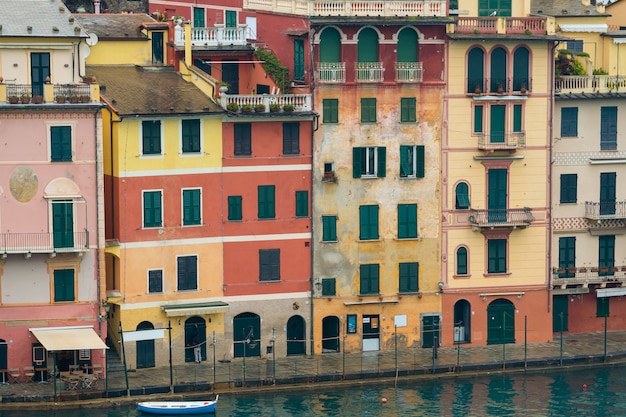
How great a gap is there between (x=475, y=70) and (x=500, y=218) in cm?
822

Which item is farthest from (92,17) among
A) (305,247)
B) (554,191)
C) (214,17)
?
(554,191)

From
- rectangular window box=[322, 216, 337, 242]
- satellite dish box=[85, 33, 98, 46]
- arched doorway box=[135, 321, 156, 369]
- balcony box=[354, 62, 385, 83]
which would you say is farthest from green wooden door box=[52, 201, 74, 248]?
balcony box=[354, 62, 385, 83]

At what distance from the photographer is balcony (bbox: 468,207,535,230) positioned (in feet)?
397

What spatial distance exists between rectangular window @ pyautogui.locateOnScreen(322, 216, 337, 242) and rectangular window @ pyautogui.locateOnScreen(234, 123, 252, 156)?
18.9 feet

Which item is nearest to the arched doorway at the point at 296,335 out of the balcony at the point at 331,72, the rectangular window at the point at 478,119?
the balcony at the point at 331,72

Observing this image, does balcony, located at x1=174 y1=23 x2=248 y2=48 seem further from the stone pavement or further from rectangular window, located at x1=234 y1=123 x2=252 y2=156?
the stone pavement

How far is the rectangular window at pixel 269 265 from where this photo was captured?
389 feet

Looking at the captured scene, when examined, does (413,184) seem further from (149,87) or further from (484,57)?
(149,87)

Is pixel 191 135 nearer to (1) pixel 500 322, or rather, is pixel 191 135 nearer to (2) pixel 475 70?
(2) pixel 475 70

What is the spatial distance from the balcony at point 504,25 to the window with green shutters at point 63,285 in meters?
24.9

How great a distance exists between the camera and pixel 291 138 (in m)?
118

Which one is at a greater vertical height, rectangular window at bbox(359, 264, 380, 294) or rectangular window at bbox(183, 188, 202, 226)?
rectangular window at bbox(183, 188, 202, 226)

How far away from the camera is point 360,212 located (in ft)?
393

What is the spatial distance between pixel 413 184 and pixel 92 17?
→ 67.2 feet
